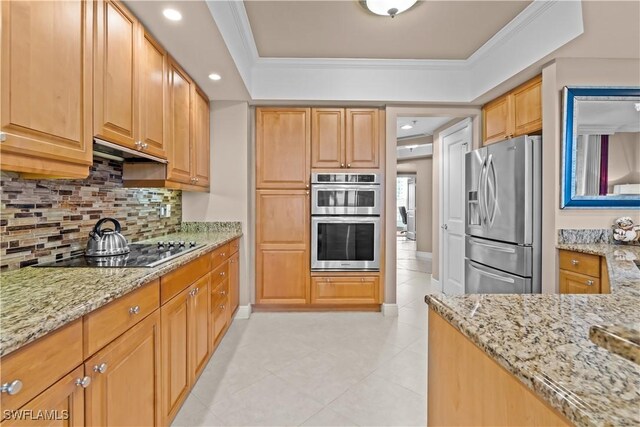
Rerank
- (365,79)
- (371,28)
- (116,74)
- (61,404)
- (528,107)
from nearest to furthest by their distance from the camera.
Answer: (61,404) → (116,74) → (371,28) → (528,107) → (365,79)

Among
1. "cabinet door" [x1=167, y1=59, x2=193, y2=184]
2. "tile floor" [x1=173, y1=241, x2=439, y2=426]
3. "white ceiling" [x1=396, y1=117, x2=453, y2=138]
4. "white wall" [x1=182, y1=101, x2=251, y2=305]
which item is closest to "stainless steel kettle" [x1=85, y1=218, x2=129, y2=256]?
"cabinet door" [x1=167, y1=59, x2=193, y2=184]

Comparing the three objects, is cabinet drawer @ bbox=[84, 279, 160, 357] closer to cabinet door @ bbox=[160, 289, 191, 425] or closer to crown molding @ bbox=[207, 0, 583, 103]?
cabinet door @ bbox=[160, 289, 191, 425]

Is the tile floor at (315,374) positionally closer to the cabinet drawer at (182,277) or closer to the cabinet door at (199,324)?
the cabinet door at (199,324)

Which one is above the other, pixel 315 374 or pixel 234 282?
pixel 234 282

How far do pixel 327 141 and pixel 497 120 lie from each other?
176 centimetres

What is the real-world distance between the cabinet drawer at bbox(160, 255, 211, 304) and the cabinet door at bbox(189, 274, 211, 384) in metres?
0.06

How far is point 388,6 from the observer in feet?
6.95

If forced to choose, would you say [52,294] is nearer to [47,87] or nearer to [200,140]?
[47,87]

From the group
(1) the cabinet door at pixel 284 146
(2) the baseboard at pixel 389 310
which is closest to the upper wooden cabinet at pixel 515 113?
(1) the cabinet door at pixel 284 146

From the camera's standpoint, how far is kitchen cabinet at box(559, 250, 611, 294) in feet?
6.51

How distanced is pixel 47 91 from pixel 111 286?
2.55 ft

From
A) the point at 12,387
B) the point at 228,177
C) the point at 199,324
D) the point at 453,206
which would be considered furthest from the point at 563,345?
the point at 453,206

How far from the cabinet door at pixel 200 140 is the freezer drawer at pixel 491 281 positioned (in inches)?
115

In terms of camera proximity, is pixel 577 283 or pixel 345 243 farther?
pixel 345 243
